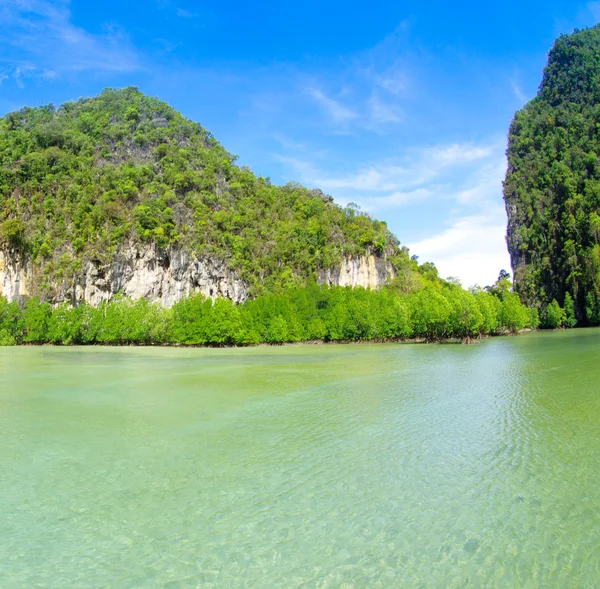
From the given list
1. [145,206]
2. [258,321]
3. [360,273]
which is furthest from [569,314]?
[145,206]

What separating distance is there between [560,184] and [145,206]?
79606mm

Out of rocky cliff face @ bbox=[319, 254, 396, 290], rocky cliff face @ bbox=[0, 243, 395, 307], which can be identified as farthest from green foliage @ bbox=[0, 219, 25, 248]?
rocky cliff face @ bbox=[319, 254, 396, 290]

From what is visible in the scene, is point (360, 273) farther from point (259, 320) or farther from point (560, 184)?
point (560, 184)

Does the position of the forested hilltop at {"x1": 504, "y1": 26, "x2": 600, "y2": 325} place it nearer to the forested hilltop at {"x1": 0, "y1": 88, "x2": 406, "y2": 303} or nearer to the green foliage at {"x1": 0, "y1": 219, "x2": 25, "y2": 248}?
the forested hilltop at {"x1": 0, "y1": 88, "x2": 406, "y2": 303}

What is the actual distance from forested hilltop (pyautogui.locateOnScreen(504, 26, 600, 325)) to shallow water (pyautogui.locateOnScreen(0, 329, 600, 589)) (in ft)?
259

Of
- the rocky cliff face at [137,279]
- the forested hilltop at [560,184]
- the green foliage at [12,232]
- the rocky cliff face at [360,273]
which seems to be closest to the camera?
the rocky cliff face at [137,279]

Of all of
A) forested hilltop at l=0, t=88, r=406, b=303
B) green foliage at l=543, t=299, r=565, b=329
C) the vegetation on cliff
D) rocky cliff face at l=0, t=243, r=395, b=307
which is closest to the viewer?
the vegetation on cliff

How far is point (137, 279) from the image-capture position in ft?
209

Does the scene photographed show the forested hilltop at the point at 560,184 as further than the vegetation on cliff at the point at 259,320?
Yes

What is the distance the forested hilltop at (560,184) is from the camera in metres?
83.5

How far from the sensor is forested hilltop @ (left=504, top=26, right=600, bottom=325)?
83.5 metres

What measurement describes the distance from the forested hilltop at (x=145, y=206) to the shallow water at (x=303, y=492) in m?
53.3

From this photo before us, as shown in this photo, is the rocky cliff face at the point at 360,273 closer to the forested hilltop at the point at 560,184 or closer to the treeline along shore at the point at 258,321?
the treeline along shore at the point at 258,321

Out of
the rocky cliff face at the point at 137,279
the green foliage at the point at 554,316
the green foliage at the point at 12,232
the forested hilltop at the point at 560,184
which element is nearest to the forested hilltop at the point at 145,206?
the green foliage at the point at 12,232
